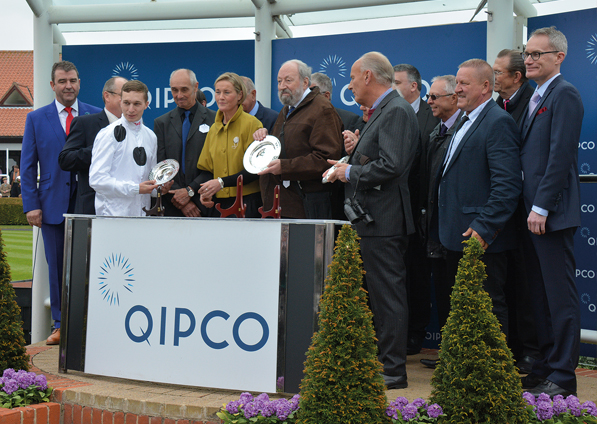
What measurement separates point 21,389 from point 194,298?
3.94 feet

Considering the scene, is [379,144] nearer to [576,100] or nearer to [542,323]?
[576,100]

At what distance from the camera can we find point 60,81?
225 inches

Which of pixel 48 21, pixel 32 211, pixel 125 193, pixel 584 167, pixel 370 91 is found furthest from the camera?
pixel 48 21

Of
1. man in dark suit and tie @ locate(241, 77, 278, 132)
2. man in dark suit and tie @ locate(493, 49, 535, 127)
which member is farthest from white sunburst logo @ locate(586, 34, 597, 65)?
man in dark suit and tie @ locate(241, 77, 278, 132)

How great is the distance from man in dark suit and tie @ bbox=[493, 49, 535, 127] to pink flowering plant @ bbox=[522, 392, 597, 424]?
6.46ft

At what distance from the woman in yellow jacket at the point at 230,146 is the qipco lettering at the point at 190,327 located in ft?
3.57

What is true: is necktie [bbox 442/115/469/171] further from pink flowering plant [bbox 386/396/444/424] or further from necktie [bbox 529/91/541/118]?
pink flowering plant [bbox 386/396/444/424]

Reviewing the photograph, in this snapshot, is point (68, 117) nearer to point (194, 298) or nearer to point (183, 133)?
point (183, 133)

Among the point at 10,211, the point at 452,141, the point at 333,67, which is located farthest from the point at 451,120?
the point at 10,211

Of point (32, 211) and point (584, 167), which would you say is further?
point (32, 211)

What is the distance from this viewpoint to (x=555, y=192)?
365cm

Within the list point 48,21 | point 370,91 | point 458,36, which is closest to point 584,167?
point 458,36

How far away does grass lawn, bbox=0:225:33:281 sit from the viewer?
511 inches

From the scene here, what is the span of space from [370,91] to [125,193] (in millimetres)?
1981
